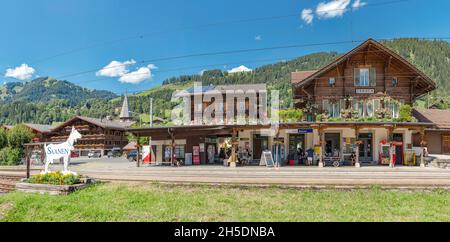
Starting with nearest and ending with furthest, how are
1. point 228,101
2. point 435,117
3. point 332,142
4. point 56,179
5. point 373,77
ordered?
point 56,179 → point 332,142 → point 373,77 → point 435,117 → point 228,101

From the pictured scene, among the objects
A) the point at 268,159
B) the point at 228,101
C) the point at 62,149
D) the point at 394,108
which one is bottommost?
the point at 268,159

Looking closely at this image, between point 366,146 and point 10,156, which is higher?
point 366,146

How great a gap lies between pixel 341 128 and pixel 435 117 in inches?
454

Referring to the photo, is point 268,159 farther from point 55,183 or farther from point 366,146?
point 55,183

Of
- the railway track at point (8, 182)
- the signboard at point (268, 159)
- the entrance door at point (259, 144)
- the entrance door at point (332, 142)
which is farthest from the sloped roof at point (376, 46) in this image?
the railway track at point (8, 182)

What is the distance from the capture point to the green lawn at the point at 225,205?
379 inches

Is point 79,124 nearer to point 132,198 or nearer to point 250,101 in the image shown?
point 250,101

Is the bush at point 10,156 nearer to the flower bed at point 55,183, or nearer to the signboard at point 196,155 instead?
the signboard at point 196,155

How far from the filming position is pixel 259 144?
91.9 ft

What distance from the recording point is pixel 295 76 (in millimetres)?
32875

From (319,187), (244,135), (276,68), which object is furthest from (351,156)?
(276,68)

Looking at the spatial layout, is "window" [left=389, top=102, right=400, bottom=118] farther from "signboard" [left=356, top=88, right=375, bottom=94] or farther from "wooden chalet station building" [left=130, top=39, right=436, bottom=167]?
"signboard" [left=356, top=88, right=375, bottom=94]

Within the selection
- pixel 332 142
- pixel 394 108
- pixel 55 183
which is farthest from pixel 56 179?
pixel 394 108

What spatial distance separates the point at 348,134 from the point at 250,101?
10.8 metres
